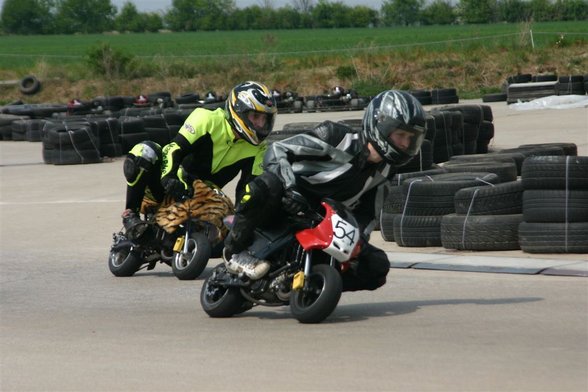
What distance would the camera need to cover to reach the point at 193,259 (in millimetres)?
10398

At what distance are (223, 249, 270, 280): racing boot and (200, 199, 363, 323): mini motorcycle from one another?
1.9 inches

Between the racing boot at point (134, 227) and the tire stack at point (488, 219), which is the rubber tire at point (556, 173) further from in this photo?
the racing boot at point (134, 227)

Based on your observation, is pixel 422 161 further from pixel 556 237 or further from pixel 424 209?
pixel 556 237

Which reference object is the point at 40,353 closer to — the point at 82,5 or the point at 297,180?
the point at 297,180

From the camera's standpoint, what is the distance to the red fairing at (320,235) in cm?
766

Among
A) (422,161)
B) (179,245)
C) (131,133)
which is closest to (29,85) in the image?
(131,133)

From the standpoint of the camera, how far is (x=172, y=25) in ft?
494

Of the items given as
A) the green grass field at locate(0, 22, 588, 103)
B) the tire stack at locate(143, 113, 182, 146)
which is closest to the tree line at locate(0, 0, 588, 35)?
the green grass field at locate(0, 22, 588, 103)

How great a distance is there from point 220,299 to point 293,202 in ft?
3.71

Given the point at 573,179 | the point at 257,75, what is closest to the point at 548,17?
the point at 257,75

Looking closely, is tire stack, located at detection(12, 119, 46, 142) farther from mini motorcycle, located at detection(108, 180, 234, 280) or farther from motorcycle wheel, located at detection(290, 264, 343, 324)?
motorcycle wheel, located at detection(290, 264, 343, 324)

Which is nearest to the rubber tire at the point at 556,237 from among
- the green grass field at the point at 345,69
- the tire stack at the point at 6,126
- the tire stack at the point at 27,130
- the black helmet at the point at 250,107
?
the black helmet at the point at 250,107

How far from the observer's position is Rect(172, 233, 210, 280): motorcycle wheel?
1035 cm

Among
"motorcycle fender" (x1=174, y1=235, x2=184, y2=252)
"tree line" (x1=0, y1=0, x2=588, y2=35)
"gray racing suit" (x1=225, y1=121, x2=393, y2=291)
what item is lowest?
"motorcycle fender" (x1=174, y1=235, x2=184, y2=252)
